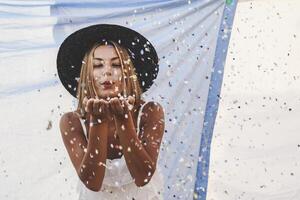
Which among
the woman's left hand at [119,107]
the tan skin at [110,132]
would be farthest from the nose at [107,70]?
the woman's left hand at [119,107]

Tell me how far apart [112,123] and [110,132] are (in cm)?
4

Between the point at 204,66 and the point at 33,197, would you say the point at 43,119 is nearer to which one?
the point at 33,197

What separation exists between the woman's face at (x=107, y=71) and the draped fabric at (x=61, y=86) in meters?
0.11

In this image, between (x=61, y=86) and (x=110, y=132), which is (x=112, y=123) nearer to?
(x=110, y=132)

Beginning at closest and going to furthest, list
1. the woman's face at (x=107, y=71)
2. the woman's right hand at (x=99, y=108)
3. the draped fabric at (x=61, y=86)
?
1. the woman's right hand at (x=99, y=108)
2. the woman's face at (x=107, y=71)
3. the draped fabric at (x=61, y=86)

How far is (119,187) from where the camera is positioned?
51.9 inches

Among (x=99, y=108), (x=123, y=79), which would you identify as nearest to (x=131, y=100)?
(x=123, y=79)

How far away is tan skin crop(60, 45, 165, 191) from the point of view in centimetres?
126

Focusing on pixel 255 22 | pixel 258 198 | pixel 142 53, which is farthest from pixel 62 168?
pixel 255 22

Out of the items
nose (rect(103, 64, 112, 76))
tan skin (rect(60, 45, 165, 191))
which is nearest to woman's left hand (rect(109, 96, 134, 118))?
tan skin (rect(60, 45, 165, 191))

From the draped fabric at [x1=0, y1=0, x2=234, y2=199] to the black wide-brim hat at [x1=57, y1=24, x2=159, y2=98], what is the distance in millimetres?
25

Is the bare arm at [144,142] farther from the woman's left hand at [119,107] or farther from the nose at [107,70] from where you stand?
the nose at [107,70]

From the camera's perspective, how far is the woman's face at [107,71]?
4.42 ft

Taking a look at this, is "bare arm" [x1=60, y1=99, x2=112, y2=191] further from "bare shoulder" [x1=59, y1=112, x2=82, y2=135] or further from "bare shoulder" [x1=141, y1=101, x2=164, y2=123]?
→ "bare shoulder" [x1=141, y1=101, x2=164, y2=123]
